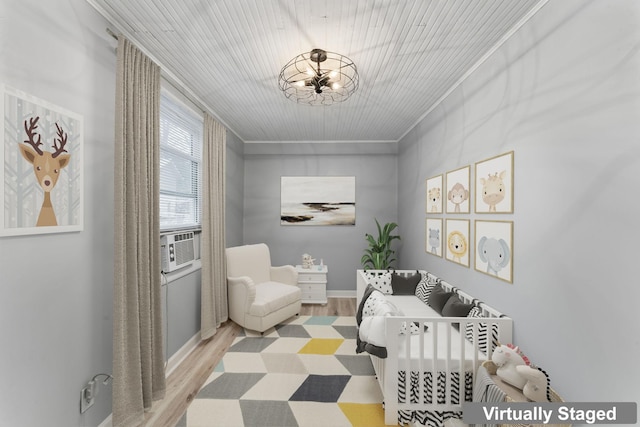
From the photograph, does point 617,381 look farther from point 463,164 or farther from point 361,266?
point 361,266

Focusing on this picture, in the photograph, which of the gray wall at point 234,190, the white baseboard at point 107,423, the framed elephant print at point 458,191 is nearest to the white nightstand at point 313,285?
the gray wall at point 234,190

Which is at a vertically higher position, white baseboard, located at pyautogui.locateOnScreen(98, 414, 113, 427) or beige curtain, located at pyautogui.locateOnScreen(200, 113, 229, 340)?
beige curtain, located at pyautogui.locateOnScreen(200, 113, 229, 340)

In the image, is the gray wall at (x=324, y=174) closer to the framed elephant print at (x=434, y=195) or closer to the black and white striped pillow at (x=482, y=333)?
the framed elephant print at (x=434, y=195)

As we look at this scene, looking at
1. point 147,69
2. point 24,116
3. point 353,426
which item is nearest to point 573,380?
point 353,426

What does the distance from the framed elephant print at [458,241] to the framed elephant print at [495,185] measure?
11.6 inches

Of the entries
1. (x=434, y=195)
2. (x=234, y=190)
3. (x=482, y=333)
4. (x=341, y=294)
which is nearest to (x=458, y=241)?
(x=434, y=195)

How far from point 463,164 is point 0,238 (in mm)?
3025

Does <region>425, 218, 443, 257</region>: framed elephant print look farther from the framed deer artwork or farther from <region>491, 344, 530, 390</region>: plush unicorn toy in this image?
the framed deer artwork

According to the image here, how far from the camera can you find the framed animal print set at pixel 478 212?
194cm

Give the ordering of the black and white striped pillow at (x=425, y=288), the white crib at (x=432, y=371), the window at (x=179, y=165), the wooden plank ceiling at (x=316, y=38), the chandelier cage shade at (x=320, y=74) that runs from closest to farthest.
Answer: the wooden plank ceiling at (x=316, y=38)
the white crib at (x=432, y=371)
the chandelier cage shade at (x=320, y=74)
the window at (x=179, y=165)
the black and white striped pillow at (x=425, y=288)

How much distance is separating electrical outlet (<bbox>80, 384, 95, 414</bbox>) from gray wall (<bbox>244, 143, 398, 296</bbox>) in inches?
126

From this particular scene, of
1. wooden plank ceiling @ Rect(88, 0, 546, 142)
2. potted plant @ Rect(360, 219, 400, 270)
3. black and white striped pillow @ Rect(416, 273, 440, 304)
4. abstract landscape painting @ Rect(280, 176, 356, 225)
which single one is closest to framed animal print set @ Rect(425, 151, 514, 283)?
black and white striped pillow @ Rect(416, 273, 440, 304)

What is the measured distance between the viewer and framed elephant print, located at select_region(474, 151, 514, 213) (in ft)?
6.28

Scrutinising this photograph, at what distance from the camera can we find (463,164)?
2.53 m
